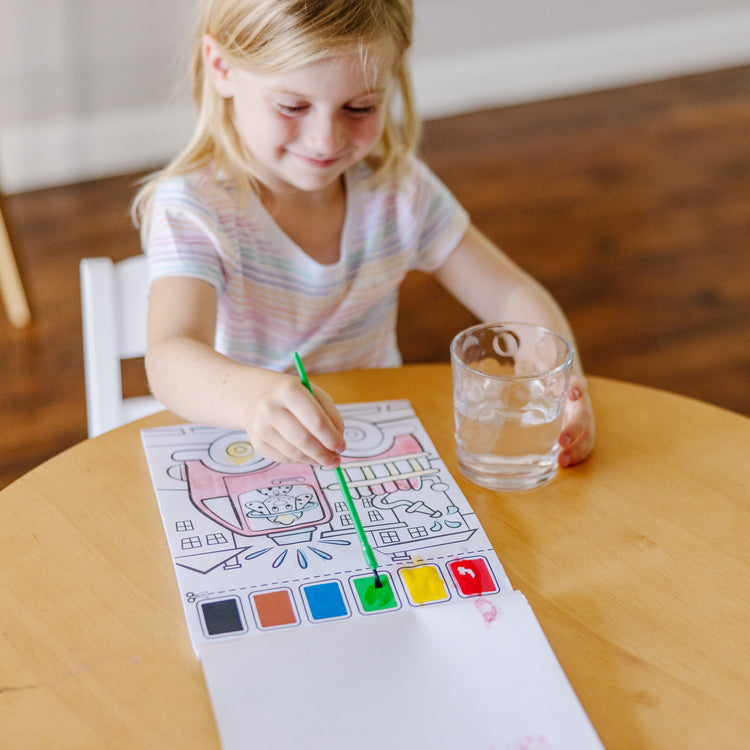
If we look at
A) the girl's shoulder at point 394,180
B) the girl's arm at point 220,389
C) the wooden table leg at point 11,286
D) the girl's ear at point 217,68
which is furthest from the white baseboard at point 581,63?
the girl's arm at point 220,389

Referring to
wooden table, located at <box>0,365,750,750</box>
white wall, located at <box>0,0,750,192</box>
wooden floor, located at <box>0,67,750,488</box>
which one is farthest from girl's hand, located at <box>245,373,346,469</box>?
white wall, located at <box>0,0,750,192</box>

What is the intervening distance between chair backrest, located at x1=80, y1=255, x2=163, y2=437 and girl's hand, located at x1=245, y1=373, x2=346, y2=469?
0.32 m

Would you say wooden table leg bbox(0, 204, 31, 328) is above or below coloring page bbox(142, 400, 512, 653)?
below

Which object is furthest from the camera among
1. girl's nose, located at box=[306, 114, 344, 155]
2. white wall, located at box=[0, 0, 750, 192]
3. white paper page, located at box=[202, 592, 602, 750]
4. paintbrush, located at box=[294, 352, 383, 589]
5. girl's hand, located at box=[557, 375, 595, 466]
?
white wall, located at box=[0, 0, 750, 192]

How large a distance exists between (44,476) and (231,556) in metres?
0.18

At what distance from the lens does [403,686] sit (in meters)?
0.60

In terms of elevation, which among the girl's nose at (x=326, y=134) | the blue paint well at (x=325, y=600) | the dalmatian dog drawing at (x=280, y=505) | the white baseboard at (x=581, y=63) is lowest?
the white baseboard at (x=581, y=63)

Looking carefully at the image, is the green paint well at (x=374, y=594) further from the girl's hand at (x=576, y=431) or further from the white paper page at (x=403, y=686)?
the girl's hand at (x=576, y=431)

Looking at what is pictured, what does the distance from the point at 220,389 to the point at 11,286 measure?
1.43 meters

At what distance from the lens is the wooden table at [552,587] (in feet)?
1.94

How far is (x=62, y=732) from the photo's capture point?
0.58 m

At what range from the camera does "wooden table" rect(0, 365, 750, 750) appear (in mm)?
592

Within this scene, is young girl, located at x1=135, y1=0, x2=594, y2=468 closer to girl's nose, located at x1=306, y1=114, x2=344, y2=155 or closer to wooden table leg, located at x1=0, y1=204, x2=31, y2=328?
girl's nose, located at x1=306, y1=114, x2=344, y2=155

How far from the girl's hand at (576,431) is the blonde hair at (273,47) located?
Answer: 1.20 ft
